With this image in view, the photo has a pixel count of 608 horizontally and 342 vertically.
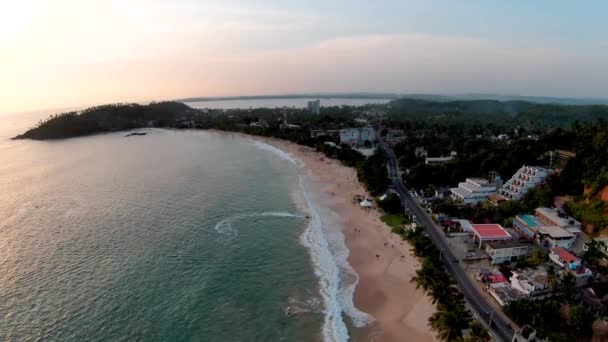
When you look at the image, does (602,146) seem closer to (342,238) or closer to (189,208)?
(342,238)

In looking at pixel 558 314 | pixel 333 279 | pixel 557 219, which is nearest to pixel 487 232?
pixel 557 219

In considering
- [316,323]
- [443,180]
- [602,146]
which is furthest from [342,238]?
[602,146]

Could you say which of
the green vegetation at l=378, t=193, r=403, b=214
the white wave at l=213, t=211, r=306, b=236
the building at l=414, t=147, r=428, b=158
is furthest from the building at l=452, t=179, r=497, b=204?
the building at l=414, t=147, r=428, b=158

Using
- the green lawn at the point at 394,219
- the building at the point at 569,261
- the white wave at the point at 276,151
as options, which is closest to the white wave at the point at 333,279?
the green lawn at the point at 394,219

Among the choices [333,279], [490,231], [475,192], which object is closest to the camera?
[333,279]

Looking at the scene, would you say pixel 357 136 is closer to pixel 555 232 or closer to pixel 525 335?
pixel 555 232

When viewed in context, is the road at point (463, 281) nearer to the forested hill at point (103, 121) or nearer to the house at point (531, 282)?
the house at point (531, 282)
